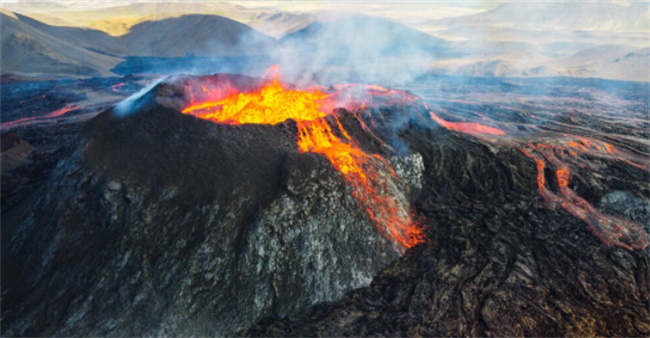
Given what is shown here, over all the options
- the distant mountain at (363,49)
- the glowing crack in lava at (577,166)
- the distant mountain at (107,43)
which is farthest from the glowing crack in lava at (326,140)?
the distant mountain at (107,43)

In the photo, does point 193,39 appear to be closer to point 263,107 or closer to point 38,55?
point 38,55

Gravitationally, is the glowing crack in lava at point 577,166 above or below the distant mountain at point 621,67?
below

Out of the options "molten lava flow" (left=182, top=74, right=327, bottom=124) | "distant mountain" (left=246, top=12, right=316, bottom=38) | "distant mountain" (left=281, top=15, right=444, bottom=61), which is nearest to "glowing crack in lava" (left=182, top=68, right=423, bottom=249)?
"molten lava flow" (left=182, top=74, right=327, bottom=124)

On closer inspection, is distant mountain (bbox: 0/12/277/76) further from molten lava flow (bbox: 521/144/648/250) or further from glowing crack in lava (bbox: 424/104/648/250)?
molten lava flow (bbox: 521/144/648/250)

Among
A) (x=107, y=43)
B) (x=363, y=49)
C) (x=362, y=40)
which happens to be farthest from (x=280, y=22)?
(x=107, y=43)

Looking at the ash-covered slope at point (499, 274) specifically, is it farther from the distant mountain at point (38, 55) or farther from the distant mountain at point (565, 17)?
the distant mountain at point (565, 17)

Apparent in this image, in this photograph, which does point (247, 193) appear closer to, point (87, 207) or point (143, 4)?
point (87, 207)

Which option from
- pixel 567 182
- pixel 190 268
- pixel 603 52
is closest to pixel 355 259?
pixel 190 268
